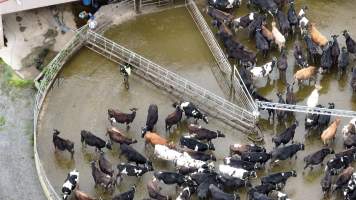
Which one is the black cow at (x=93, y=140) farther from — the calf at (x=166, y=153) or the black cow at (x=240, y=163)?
the black cow at (x=240, y=163)

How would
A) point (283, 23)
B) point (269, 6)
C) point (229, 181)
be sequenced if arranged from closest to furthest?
point (229, 181)
point (283, 23)
point (269, 6)

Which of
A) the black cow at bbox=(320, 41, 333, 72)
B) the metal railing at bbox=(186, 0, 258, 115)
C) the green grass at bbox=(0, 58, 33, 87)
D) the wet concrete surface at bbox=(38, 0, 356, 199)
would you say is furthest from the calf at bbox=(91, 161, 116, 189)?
the black cow at bbox=(320, 41, 333, 72)

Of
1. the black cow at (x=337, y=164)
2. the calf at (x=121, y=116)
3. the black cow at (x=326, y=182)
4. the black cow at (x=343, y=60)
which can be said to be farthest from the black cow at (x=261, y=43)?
the black cow at (x=326, y=182)

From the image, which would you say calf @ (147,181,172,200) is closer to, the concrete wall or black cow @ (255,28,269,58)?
black cow @ (255,28,269,58)

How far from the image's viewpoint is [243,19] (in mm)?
33000

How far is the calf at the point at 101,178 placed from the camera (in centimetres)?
2722

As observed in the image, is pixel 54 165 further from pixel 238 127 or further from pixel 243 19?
pixel 243 19

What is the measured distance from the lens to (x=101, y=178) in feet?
89.4

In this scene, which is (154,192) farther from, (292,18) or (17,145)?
(292,18)

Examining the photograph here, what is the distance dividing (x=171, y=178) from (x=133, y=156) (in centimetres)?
166

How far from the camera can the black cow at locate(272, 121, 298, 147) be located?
28.6 metres

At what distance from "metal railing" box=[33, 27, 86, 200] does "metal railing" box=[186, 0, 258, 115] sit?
4.60m

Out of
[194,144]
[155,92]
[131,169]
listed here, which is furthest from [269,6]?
[131,169]

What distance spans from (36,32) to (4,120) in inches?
180
